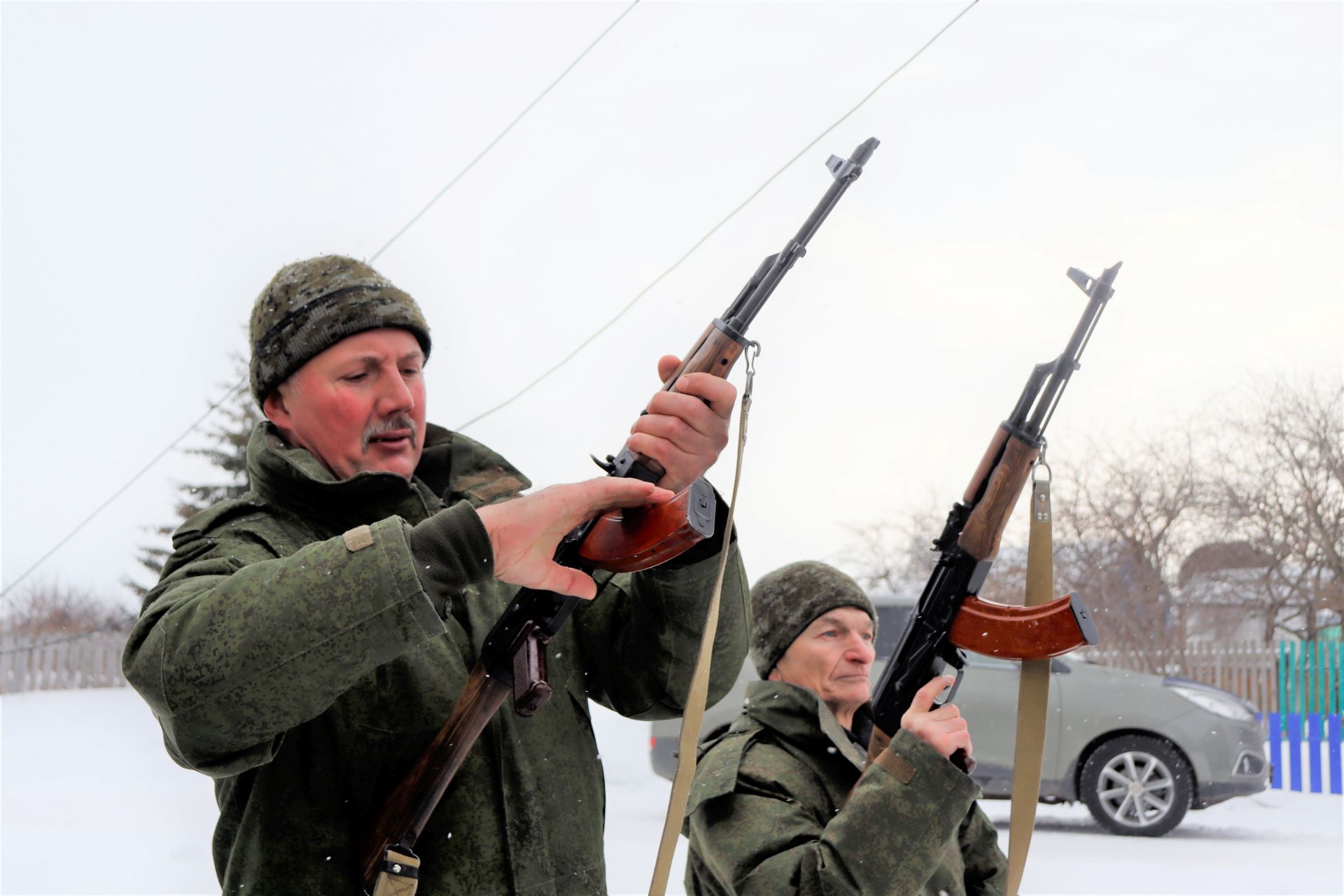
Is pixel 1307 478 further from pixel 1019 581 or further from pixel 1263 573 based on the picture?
pixel 1019 581

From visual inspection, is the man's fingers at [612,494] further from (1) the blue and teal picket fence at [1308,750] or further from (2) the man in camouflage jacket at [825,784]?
(1) the blue and teal picket fence at [1308,750]

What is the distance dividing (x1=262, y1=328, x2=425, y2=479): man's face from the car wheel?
256 inches

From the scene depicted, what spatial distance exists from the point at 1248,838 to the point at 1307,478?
495 centimetres

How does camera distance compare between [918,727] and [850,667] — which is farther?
[850,667]

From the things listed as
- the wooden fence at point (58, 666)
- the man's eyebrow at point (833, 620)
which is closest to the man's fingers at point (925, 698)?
the man's eyebrow at point (833, 620)

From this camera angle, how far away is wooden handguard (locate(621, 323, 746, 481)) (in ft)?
6.22

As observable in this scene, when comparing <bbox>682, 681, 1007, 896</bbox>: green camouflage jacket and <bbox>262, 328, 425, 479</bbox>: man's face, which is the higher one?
<bbox>262, 328, 425, 479</bbox>: man's face

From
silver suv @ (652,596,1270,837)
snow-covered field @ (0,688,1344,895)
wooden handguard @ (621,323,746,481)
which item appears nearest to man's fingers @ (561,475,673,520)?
wooden handguard @ (621,323,746,481)

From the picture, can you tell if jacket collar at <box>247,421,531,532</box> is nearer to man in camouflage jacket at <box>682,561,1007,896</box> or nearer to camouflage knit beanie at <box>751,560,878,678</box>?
man in camouflage jacket at <box>682,561,1007,896</box>

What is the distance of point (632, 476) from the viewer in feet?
5.72

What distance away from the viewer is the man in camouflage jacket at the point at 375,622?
133 centimetres

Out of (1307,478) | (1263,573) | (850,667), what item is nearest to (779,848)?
(850,667)

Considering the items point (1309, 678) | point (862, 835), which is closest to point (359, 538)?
point (862, 835)

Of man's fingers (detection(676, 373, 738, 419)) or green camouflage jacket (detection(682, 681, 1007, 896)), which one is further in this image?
green camouflage jacket (detection(682, 681, 1007, 896))
